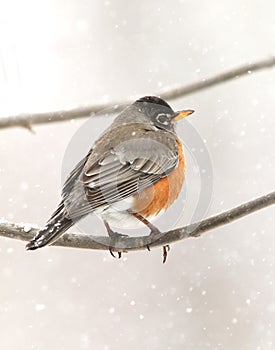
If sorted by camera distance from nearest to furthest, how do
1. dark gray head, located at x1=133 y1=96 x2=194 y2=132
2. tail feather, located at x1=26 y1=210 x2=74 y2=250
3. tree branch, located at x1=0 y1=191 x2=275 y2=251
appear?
tail feather, located at x1=26 y1=210 x2=74 y2=250, tree branch, located at x1=0 y1=191 x2=275 y2=251, dark gray head, located at x1=133 y1=96 x2=194 y2=132

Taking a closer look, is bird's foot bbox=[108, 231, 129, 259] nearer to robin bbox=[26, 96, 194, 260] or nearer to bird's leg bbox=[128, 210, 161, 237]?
robin bbox=[26, 96, 194, 260]

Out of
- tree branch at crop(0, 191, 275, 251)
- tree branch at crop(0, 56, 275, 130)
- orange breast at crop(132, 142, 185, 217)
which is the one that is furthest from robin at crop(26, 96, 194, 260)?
→ tree branch at crop(0, 56, 275, 130)

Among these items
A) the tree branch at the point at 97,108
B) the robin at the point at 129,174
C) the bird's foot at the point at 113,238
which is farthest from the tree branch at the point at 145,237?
the tree branch at the point at 97,108

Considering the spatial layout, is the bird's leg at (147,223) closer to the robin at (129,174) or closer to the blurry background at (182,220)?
the robin at (129,174)

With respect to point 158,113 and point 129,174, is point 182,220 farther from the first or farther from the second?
point 129,174

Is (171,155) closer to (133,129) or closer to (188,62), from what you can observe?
(133,129)

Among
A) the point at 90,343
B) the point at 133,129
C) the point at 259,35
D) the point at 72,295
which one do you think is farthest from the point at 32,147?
the point at 133,129

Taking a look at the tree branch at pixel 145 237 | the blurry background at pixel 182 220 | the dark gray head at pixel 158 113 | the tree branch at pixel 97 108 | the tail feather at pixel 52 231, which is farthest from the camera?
the blurry background at pixel 182 220
